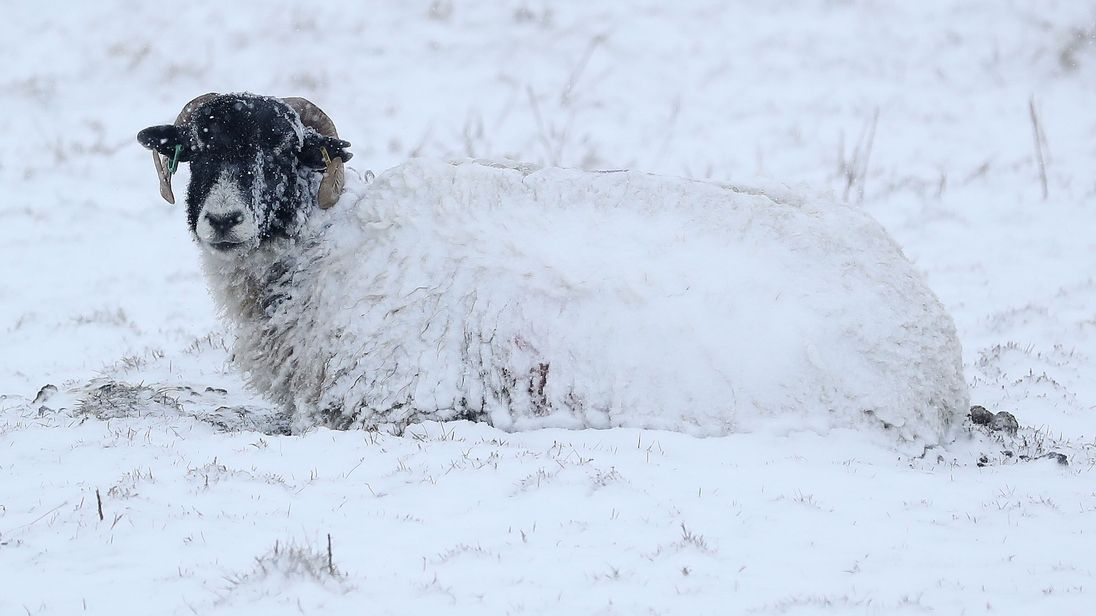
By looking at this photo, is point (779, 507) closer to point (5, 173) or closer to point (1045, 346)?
point (1045, 346)

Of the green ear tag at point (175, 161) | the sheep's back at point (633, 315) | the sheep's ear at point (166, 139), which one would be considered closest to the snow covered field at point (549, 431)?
the sheep's back at point (633, 315)

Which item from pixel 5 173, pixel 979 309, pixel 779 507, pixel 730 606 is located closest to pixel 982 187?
pixel 979 309

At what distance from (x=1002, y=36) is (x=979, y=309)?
16009mm

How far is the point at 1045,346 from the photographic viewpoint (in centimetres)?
895

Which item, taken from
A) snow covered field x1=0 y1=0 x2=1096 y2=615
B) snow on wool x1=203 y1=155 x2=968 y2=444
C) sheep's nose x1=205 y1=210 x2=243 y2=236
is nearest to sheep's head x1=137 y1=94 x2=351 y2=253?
sheep's nose x1=205 y1=210 x2=243 y2=236

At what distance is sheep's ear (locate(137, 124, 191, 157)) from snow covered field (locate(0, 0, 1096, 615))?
158 cm

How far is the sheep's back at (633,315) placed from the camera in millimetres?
5383

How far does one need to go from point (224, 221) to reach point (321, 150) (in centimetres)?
75

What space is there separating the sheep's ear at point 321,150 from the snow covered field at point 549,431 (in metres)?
1.63

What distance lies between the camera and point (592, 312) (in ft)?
18.1

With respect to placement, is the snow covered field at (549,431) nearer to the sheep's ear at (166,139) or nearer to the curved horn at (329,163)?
the curved horn at (329,163)

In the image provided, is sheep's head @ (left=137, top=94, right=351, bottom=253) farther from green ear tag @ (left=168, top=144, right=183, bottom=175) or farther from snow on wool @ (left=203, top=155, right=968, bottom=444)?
snow on wool @ (left=203, top=155, right=968, bottom=444)

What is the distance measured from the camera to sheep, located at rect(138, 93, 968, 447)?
17.7 feet

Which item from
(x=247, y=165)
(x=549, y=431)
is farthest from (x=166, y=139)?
(x=549, y=431)
